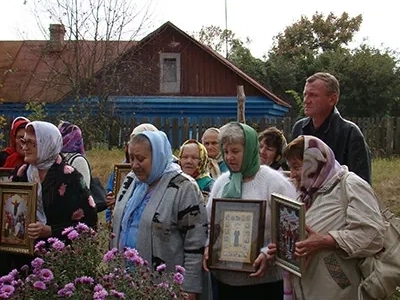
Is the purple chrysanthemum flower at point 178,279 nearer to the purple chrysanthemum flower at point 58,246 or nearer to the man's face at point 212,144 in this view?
the purple chrysanthemum flower at point 58,246

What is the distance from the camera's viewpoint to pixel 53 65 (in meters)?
23.1

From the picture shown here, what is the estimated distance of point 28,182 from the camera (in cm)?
461

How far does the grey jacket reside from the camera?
4281 millimetres

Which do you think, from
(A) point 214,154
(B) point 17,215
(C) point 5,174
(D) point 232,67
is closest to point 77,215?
(B) point 17,215

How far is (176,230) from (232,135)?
671 mm

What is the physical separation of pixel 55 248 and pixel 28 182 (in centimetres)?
95

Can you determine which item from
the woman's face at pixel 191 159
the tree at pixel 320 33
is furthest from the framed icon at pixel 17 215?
the tree at pixel 320 33

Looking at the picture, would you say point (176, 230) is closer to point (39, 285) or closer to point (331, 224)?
point (331, 224)

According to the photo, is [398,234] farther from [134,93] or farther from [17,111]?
[17,111]

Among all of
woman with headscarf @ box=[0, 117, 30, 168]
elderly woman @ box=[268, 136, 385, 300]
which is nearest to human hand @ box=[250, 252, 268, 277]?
→ elderly woman @ box=[268, 136, 385, 300]

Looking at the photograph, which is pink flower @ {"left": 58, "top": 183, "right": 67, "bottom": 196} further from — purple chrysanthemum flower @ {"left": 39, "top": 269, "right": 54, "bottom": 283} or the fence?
the fence

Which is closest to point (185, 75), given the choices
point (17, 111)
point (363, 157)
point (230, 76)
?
point (230, 76)

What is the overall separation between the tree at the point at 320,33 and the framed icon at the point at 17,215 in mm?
42216

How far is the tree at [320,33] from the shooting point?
46750 mm
